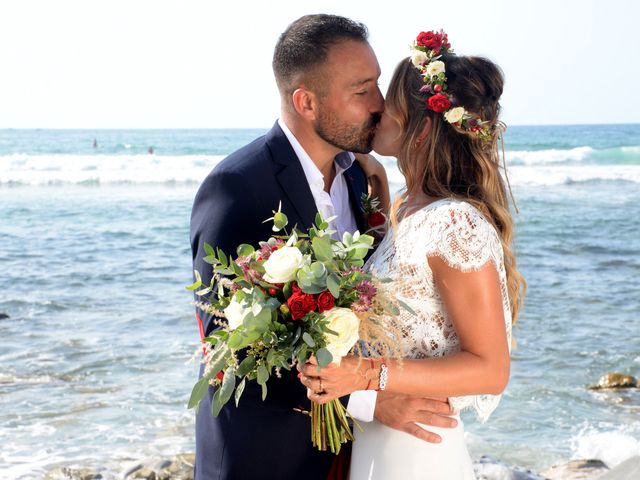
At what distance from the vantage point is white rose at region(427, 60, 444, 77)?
3.04 metres

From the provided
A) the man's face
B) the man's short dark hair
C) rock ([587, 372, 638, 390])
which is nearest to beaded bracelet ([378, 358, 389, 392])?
the man's face

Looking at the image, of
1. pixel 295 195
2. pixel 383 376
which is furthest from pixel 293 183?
pixel 383 376

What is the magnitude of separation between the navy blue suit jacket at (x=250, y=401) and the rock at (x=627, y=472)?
2.09 meters

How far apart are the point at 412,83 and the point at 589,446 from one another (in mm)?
4467

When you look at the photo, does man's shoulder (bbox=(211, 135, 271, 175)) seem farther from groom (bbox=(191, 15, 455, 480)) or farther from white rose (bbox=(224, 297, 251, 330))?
white rose (bbox=(224, 297, 251, 330))

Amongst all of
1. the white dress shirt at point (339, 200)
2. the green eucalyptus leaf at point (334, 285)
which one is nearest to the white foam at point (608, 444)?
the white dress shirt at point (339, 200)

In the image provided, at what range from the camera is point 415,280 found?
9.61ft

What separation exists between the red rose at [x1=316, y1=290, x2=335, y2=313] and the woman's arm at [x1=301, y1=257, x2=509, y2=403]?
0.35 meters

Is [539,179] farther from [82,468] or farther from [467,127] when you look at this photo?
[467,127]

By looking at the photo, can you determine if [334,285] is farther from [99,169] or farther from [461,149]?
[99,169]

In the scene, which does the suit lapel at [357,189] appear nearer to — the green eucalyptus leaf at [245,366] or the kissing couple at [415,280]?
the kissing couple at [415,280]

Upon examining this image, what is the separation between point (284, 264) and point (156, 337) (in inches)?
288

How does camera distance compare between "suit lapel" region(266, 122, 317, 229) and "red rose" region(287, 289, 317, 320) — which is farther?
"suit lapel" region(266, 122, 317, 229)

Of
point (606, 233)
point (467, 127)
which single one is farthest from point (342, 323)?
point (606, 233)
